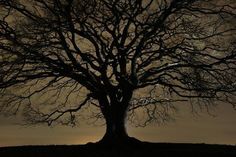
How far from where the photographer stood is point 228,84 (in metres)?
26.8

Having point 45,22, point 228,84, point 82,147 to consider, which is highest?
point 45,22

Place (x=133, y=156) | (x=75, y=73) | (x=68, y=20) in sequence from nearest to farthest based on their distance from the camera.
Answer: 1. (x=133, y=156)
2. (x=68, y=20)
3. (x=75, y=73)

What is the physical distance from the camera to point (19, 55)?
24641 mm

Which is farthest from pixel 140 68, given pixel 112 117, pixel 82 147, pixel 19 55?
pixel 19 55

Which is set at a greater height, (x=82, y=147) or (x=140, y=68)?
(x=140, y=68)

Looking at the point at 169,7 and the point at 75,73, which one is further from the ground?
the point at 169,7

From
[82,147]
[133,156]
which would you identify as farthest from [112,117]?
[133,156]

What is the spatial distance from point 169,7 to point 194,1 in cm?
122

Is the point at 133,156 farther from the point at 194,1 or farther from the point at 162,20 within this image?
the point at 194,1

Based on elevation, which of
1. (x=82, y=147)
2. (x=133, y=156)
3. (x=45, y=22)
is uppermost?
Answer: (x=45, y=22)

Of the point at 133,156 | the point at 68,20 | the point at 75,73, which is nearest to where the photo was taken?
the point at 133,156

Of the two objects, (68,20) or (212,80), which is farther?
(212,80)

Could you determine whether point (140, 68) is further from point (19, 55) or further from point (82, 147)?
point (19, 55)

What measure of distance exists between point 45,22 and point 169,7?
228 inches
